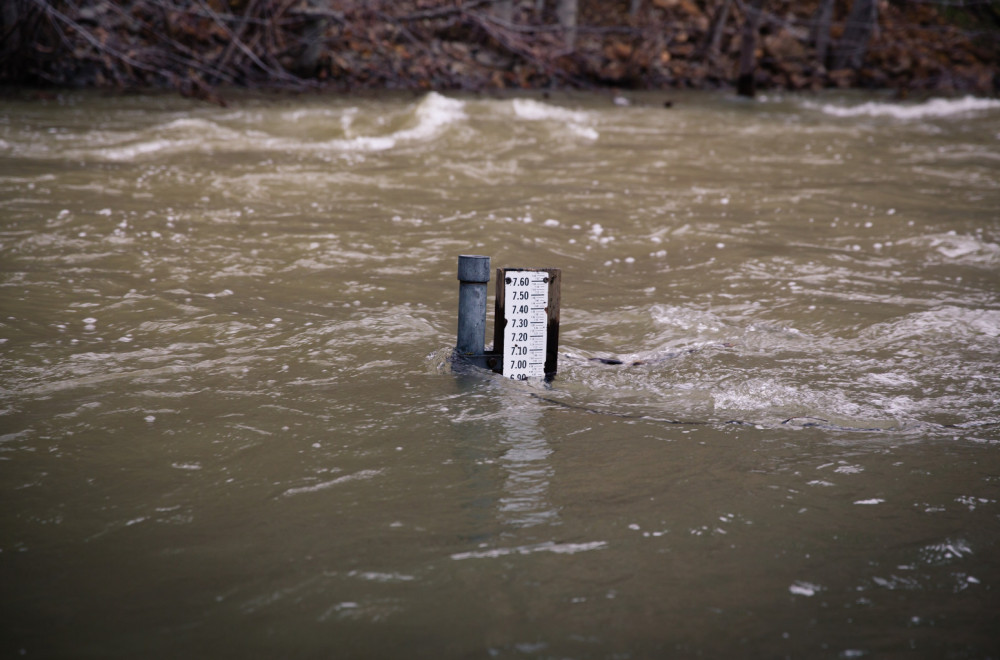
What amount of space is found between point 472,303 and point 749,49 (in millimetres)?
13205

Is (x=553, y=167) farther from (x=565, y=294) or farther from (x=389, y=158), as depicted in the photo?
(x=565, y=294)

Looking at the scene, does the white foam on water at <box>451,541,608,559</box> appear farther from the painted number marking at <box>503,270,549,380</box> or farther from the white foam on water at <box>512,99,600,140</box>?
the white foam on water at <box>512,99,600,140</box>

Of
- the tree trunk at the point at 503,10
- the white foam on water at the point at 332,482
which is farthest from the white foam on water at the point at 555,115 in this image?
the white foam on water at the point at 332,482

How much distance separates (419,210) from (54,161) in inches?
156

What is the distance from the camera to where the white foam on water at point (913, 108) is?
539 inches

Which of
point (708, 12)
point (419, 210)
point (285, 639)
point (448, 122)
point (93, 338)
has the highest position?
point (708, 12)

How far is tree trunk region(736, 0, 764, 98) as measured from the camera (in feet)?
46.2

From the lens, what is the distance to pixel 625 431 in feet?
11.1

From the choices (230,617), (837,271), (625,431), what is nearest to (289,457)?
(230,617)

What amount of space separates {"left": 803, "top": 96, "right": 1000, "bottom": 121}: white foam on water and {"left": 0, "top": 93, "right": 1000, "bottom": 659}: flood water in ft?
21.8

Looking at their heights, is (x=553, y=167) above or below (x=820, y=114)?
below

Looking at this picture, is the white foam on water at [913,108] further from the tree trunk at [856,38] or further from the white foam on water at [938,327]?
the white foam on water at [938,327]

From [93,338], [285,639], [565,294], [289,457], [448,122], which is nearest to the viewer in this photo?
[285,639]

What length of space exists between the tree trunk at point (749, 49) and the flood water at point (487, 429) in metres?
7.46
